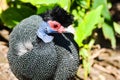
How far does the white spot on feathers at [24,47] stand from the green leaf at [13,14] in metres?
0.59

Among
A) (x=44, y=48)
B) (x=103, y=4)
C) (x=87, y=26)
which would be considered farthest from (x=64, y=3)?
(x=44, y=48)

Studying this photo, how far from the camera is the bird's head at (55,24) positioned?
175cm

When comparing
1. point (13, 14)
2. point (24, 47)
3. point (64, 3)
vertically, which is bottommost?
point (24, 47)

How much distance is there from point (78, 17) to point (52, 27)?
0.56 meters

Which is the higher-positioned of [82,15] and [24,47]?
[82,15]

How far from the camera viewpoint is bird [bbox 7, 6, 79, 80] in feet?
5.71

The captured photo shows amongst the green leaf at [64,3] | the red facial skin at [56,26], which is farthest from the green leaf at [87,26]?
the red facial skin at [56,26]

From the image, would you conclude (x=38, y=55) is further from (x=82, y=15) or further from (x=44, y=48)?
(x=82, y=15)

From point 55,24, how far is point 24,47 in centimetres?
15

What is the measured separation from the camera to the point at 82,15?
2.32 meters

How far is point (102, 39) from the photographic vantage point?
8.68 ft

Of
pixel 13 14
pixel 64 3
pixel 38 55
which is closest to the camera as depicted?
pixel 38 55

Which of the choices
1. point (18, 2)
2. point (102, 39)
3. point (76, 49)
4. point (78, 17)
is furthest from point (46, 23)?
point (102, 39)

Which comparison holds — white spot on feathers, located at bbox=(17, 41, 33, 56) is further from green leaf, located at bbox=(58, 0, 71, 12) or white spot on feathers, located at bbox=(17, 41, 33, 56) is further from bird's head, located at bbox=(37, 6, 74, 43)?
green leaf, located at bbox=(58, 0, 71, 12)
